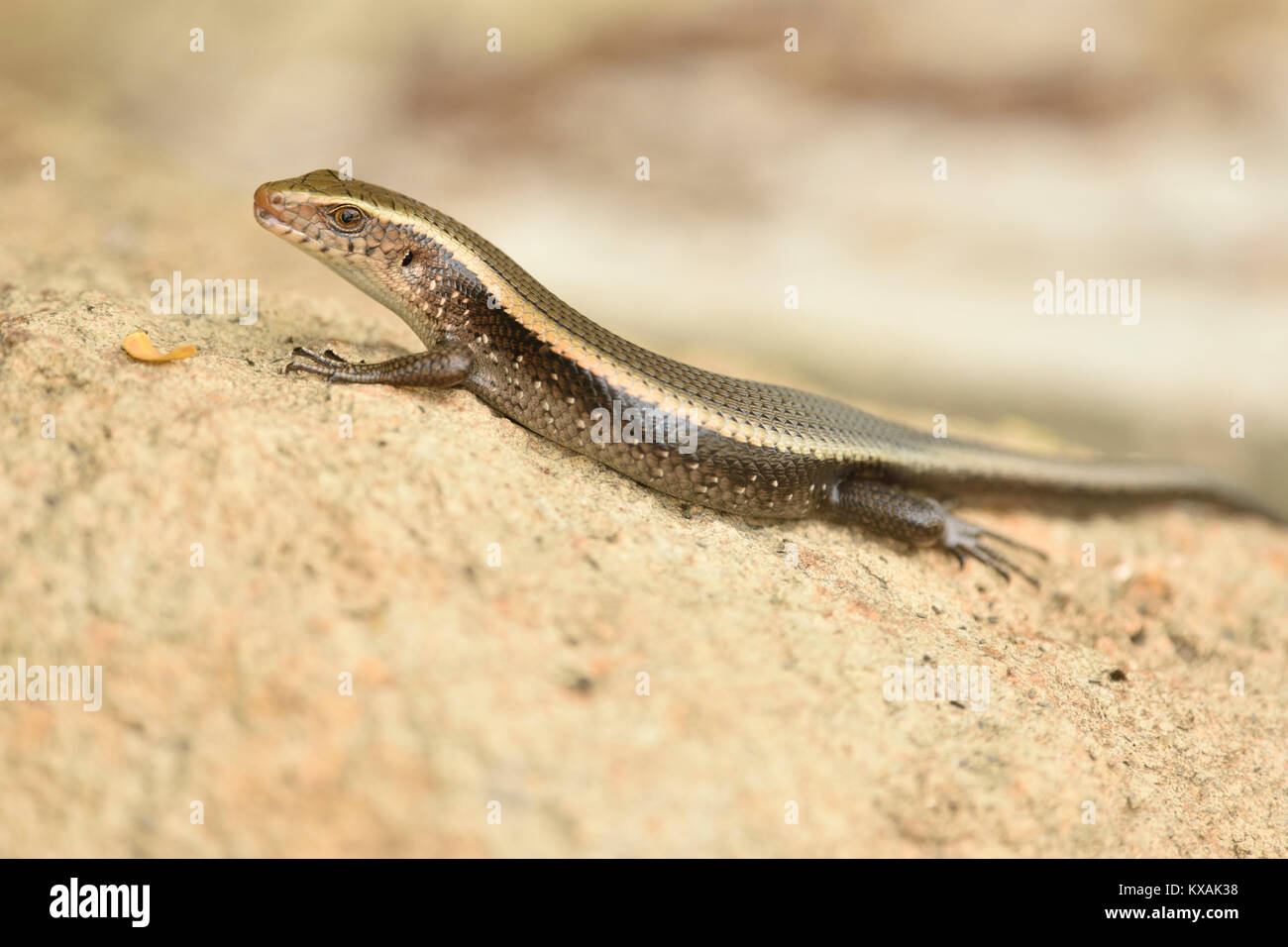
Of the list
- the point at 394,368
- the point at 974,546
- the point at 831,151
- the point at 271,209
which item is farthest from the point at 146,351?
the point at 831,151

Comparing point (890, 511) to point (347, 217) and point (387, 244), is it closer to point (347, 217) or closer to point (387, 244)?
point (387, 244)

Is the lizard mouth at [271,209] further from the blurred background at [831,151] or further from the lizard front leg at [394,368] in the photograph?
the blurred background at [831,151]

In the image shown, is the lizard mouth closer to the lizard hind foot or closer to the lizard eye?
the lizard eye

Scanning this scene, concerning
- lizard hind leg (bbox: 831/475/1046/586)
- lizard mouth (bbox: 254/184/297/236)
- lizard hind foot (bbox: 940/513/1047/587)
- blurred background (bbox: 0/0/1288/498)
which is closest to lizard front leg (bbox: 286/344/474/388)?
lizard mouth (bbox: 254/184/297/236)

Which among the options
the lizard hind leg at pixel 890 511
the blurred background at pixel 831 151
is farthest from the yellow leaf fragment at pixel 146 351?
Result: the blurred background at pixel 831 151
